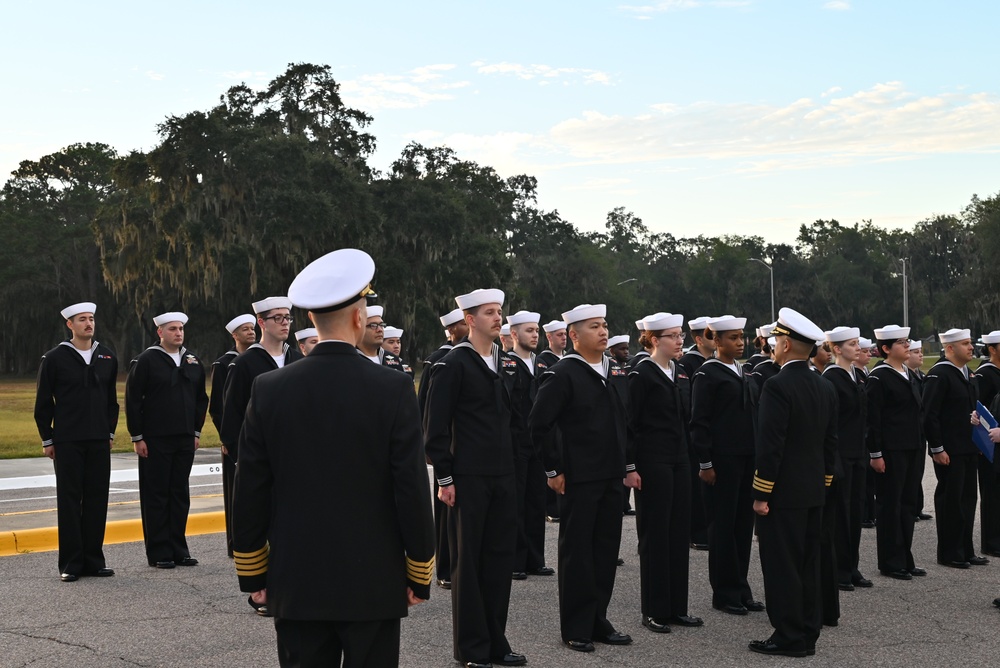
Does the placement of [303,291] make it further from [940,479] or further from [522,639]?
[940,479]

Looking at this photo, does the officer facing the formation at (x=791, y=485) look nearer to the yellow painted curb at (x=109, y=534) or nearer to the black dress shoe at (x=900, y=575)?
the black dress shoe at (x=900, y=575)

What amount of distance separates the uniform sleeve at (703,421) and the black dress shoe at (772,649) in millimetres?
1634

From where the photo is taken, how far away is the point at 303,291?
399 cm

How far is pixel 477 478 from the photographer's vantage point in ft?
21.6

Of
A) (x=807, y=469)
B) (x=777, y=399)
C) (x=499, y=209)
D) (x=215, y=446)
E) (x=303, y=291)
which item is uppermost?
(x=499, y=209)

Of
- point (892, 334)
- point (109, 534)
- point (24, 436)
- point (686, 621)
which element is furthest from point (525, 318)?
point (24, 436)

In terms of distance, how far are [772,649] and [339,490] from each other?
3.77 metres

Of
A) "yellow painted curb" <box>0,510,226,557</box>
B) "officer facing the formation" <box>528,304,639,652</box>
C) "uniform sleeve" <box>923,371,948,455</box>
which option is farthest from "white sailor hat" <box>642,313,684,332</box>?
"yellow painted curb" <box>0,510,226,557</box>

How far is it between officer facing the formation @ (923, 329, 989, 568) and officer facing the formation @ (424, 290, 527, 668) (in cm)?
458

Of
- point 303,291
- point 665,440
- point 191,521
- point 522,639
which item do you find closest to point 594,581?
point 522,639

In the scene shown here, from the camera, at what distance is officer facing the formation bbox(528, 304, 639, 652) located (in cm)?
678

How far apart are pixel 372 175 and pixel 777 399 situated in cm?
4709

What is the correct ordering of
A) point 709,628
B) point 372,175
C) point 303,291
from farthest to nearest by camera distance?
point 372,175 → point 709,628 → point 303,291

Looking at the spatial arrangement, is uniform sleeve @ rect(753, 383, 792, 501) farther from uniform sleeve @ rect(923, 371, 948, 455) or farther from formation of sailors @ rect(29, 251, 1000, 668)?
uniform sleeve @ rect(923, 371, 948, 455)
